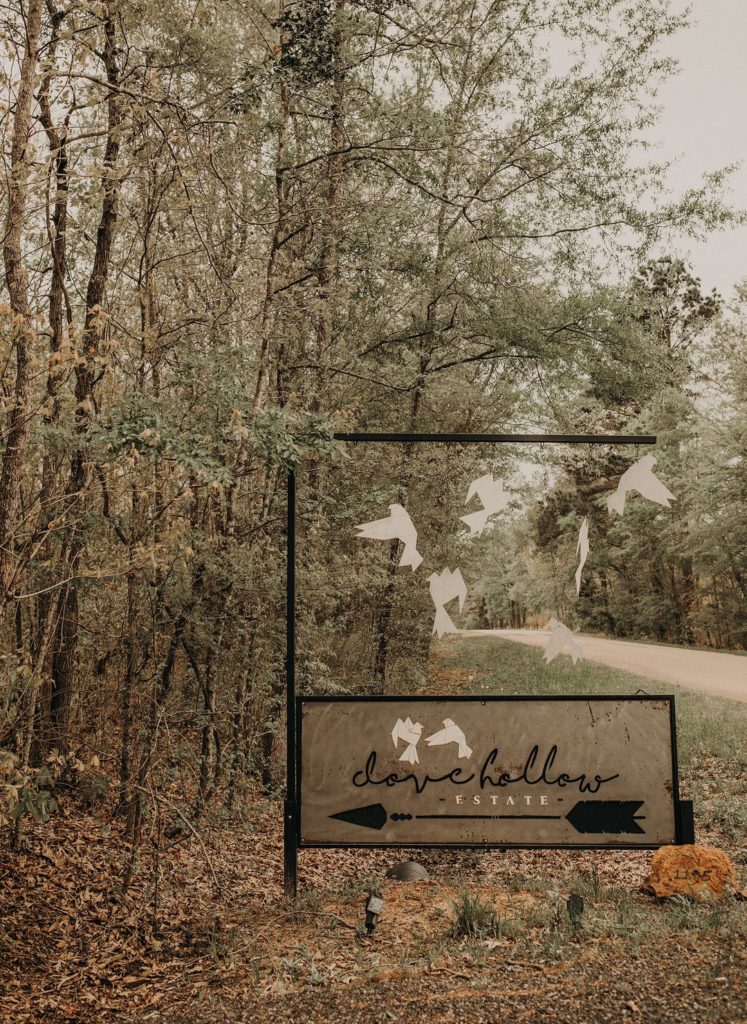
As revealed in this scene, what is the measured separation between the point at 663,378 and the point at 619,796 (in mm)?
6956

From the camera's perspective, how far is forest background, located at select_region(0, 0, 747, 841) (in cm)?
418

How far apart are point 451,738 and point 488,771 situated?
303 millimetres

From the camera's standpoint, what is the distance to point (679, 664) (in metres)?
15.1

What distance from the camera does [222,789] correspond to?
6309 mm

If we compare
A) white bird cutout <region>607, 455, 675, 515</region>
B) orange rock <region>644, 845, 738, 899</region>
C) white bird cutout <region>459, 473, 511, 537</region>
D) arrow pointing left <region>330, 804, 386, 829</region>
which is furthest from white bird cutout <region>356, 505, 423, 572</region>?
orange rock <region>644, 845, 738, 899</region>

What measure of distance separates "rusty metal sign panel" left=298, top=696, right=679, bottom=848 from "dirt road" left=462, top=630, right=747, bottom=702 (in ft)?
19.1

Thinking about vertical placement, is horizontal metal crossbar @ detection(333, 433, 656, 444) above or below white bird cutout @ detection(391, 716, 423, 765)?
above

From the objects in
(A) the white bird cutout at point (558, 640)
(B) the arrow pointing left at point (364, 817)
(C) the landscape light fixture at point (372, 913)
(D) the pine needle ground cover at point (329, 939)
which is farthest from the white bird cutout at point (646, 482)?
(C) the landscape light fixture at point (372, 913)

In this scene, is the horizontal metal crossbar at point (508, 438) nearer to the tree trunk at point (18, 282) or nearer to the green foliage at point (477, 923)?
the tree trunk at point (18, 282)

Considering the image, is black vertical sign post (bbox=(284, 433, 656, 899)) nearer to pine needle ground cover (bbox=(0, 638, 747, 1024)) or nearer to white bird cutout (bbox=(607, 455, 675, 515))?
white bird cutout (bbox=(607, 455, 675, 515))

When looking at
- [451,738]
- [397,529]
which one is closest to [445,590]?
[397,529]

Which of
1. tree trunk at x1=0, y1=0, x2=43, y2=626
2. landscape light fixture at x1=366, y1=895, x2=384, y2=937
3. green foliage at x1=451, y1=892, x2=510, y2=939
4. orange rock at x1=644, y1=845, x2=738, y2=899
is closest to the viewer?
tree trunk at x1=0, y1=0, x2=43, y2=626

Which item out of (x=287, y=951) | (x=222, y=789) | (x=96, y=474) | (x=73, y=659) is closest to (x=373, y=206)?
(x=96, y=474)

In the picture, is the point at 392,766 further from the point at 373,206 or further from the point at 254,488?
the point at 373,206
